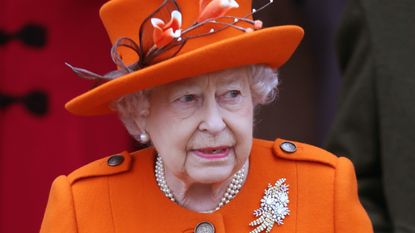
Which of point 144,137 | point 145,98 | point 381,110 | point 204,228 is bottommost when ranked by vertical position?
point 381,110

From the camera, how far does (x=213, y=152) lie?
268 centimetres

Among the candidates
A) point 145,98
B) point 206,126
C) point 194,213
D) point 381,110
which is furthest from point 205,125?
point 381,110

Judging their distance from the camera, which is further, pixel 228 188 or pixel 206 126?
pixel 228 188

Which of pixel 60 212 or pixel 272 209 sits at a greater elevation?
pixel 60 212

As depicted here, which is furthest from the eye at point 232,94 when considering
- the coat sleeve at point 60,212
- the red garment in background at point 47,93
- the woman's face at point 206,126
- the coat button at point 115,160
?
the red garment in background at point 47,93

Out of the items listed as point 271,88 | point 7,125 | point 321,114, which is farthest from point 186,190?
point 321,114

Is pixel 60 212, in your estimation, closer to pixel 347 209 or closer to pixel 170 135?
pixel 170 135

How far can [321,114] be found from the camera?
487cm

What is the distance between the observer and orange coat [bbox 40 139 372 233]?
2.81 metres

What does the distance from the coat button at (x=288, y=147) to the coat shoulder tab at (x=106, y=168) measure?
0.46 meters

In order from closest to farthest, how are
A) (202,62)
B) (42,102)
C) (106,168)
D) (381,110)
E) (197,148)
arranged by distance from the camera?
(202,62) → (197,148) → (106,168) → (381,110) → (42,102)

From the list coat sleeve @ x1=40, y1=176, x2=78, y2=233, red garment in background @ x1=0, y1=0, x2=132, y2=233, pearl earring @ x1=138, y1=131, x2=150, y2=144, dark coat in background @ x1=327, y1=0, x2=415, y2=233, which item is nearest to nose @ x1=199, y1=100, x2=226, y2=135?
pearl earring @ x1=138, y1=131, x2=150, y2=144

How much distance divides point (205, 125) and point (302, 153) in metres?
0.45

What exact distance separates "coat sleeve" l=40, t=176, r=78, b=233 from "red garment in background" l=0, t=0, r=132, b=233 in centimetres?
100
